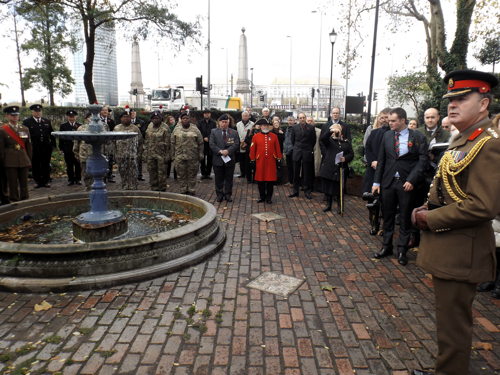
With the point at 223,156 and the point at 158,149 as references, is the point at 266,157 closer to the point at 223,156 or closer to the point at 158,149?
the point at 223,156

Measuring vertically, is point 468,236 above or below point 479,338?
above

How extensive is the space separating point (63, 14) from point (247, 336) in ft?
71.2

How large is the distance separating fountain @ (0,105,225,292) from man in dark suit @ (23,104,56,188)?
162 inches

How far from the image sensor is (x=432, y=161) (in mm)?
5695

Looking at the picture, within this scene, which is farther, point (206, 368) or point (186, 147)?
point (186, 147)

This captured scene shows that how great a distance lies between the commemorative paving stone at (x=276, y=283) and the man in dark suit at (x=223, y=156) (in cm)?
438

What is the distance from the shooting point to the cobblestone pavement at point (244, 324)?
3.09 metres

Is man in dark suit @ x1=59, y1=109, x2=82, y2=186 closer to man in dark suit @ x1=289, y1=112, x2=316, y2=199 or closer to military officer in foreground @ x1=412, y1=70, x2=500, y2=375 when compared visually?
man in dark suit @ x1=289, y1=112, x2=316, y2=199

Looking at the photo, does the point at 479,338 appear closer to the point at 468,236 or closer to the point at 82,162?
the point at 468,236

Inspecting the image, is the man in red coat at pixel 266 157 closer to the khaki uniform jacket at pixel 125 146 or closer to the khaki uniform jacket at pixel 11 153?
the khaki uniform jacket at pixel 125 146

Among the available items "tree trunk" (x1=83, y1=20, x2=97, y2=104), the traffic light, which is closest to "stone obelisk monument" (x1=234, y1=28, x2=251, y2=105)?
the traffic light

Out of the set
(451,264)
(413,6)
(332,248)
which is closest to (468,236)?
(451,264)

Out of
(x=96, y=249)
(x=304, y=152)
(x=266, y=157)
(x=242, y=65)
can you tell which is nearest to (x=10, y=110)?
(x=96, y=249)

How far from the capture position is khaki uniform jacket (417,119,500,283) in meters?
2.38
